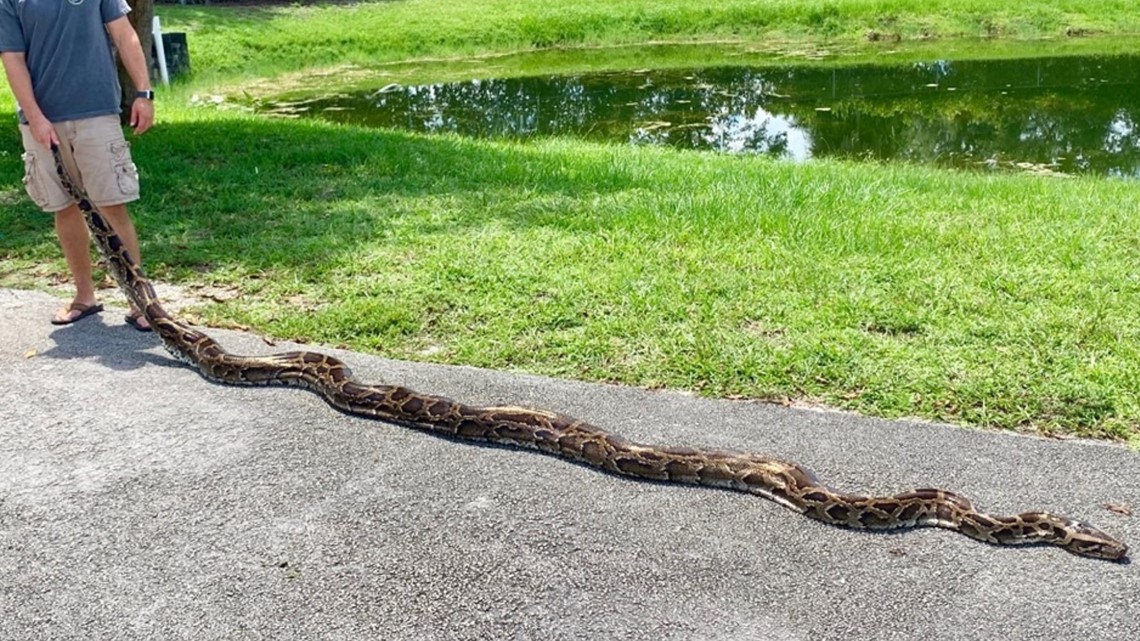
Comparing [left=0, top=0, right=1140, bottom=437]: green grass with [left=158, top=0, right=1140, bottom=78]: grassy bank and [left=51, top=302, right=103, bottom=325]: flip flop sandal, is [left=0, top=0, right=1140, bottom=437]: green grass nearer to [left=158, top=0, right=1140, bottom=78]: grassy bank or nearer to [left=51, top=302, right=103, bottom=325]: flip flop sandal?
[left=51, top=302, right=103, bottom=325]: flip flop sandal

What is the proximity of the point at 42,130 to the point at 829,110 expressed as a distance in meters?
16.7

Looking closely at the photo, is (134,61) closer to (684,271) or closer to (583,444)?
(583,444)

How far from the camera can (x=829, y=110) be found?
2091 cm

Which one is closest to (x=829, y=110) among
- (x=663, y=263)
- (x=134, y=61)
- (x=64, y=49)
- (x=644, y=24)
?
(x=644, y=24)

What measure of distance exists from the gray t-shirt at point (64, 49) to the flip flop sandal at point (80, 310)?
1.34 m

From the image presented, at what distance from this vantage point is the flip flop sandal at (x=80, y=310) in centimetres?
736

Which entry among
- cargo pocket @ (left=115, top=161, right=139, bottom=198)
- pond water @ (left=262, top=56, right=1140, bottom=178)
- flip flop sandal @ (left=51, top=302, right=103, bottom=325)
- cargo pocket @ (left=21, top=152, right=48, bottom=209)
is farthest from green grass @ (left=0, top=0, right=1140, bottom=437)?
pond water @ (left=262, top=56, right=1140, bottom=178)

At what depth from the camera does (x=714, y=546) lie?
15.5ft

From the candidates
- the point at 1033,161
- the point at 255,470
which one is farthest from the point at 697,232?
the point at 1033,161

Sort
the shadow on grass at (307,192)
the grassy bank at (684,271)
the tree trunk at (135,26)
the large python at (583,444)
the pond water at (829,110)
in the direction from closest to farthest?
the large python at (583,444), the grassy bank at (684,271), the shadow on grass at (307,192), the tree trunk at (135,26), the pond water at (829,110)

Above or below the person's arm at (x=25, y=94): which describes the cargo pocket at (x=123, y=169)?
below

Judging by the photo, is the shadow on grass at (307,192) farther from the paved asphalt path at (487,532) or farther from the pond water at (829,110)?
the pond water at (829,110)

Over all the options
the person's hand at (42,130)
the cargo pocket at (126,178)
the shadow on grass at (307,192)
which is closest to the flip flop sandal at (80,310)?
the cargo pocket at (126,178)

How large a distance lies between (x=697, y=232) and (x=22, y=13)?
5.31 meters
